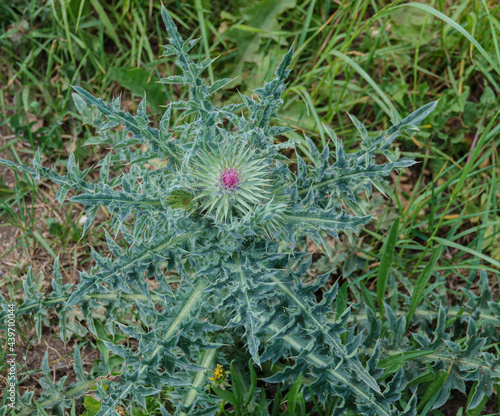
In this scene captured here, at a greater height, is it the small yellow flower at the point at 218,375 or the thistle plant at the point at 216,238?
the thistle plant at the point at 216,238

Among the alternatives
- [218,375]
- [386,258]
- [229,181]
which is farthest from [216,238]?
[386,258]

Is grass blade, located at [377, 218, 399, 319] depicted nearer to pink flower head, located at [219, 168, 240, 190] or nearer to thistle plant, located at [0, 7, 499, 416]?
thistle plant, located at [0, 7, 499, 416]

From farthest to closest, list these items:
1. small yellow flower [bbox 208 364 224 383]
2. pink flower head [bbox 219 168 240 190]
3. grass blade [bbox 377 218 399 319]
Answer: grass blade [bbox 377 218 399 319], small yellow flower [bbox 208 364 224 383], pink flower head [bbox 219 168 240 190]

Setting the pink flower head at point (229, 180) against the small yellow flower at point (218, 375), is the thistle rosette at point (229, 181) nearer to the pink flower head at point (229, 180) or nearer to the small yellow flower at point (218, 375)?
the pink flower head at point (229, 180)

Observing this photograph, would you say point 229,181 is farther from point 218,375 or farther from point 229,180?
point 218,375

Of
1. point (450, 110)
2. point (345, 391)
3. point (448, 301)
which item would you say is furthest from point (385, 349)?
point (450, 110)

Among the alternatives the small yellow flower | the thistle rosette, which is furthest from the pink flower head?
the small yellow flower

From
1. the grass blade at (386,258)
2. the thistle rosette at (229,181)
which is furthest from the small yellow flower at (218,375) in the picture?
the grass blade at (386,258)
